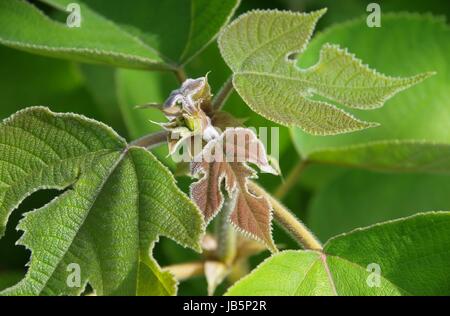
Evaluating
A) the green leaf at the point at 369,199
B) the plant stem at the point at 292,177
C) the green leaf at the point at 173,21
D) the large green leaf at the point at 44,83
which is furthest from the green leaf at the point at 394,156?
the large green leaf at the point at 44,83

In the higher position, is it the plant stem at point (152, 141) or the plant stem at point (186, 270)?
the plant stem at point (152, 141)

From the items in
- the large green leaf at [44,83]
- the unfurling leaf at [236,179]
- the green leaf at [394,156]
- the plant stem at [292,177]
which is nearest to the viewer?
the unfurling leaf at [236,179]

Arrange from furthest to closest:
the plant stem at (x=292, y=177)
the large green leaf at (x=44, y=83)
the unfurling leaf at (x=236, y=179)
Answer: the large green leaf at (x=44, y=83)
the plant stem at (x=292, y=177)
the unfurling leaf at (x=236, y=179)

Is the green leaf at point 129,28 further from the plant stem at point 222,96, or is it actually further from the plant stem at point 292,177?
the plant stem at point 292,177

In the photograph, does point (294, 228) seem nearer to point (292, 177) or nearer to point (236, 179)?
point (236, 179)

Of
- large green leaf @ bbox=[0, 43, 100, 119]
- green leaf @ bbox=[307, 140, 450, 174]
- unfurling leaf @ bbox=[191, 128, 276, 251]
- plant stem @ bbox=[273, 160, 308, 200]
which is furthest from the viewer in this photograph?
large green leaf @ bbox=[0, 43, 100, 119]

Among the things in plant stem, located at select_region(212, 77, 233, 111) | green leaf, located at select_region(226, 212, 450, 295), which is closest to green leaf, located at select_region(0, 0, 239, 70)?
plant stem, located at select_region(212, 77, 233, 111)

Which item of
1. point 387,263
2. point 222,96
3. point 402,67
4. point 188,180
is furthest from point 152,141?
point 402,67

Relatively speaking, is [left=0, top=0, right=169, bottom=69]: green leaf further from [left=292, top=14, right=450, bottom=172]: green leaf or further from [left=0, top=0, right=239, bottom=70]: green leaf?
[left=292, top=14, right=450, bottom=172]: green leaf
